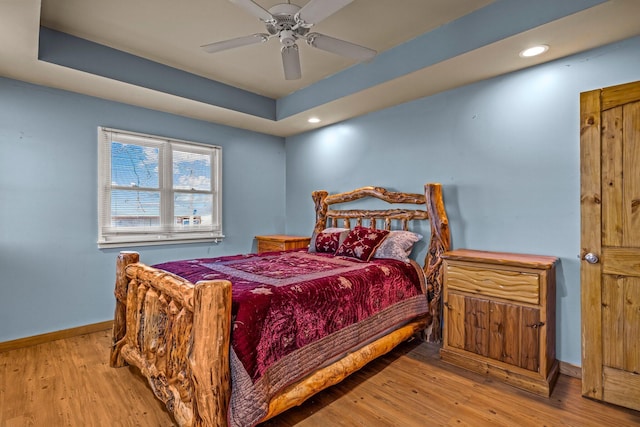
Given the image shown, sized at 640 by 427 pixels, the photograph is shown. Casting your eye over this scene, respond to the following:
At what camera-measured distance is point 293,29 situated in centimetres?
201

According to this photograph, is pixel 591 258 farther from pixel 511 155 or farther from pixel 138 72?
pixel 138 72

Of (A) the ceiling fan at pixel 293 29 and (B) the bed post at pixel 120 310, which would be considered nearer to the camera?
(A) the ceiling fan at pixel 293 29

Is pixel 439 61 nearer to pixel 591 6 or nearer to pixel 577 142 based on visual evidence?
→ pixel 591 6

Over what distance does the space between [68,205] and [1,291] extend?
0.92 m

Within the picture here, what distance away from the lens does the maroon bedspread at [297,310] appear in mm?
1596

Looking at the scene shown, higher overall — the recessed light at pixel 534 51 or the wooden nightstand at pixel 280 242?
the recessed light at pixel 534 51

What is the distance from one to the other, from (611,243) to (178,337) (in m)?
2.76

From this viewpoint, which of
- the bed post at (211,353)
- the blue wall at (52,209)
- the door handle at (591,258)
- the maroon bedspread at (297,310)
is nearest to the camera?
the bed post at (211,353)

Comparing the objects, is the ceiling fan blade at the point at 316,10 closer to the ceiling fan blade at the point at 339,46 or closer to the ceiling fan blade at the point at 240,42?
the ceiling fan blade at the point at 339,46

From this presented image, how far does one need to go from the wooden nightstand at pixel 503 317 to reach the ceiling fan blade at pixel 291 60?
193cm

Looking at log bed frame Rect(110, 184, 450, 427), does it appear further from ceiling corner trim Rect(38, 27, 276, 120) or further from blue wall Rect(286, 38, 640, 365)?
ceiling corner trim Rect(38, 27, 276, 120)

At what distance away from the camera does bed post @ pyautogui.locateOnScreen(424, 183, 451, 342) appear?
299 cm

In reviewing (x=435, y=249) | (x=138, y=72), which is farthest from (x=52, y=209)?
(x=435, y=249)

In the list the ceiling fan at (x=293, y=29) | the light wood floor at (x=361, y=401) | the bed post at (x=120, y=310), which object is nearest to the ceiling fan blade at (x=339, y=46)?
the ceiling fan at (x=293, y=29)
